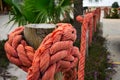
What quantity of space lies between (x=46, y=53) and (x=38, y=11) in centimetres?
213

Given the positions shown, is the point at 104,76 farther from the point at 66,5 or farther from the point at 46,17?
the point at 46,17

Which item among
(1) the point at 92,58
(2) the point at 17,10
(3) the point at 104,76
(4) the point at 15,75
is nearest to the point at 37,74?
(2) the point at 17,10

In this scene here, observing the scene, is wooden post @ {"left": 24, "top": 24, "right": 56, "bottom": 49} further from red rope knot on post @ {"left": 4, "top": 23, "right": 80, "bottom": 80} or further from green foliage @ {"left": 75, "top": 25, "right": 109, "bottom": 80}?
green foliage @ {"left": 75, "top": 25, "right": 109, "bottom": 80}

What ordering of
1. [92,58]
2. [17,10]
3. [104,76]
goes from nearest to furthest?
[17,10]
[104,76]
[92,58]

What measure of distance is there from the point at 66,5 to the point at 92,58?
275cm

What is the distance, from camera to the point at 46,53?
4.46 ft

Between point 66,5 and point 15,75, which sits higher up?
point 66,5

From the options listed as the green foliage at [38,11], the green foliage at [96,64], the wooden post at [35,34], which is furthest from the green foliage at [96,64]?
the wooden post at [35,34]

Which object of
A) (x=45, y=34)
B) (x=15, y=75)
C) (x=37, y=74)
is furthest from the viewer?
(x=15, y=75)

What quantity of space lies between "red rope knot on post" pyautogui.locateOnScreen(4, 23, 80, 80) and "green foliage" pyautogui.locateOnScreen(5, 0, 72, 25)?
42.4 inches

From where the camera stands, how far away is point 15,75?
6.61 meters

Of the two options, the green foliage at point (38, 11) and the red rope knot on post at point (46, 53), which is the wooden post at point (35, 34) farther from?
the green foliage at point (38, 11)

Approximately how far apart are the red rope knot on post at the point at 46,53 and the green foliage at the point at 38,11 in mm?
1077

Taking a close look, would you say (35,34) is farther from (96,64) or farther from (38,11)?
(96,64)
